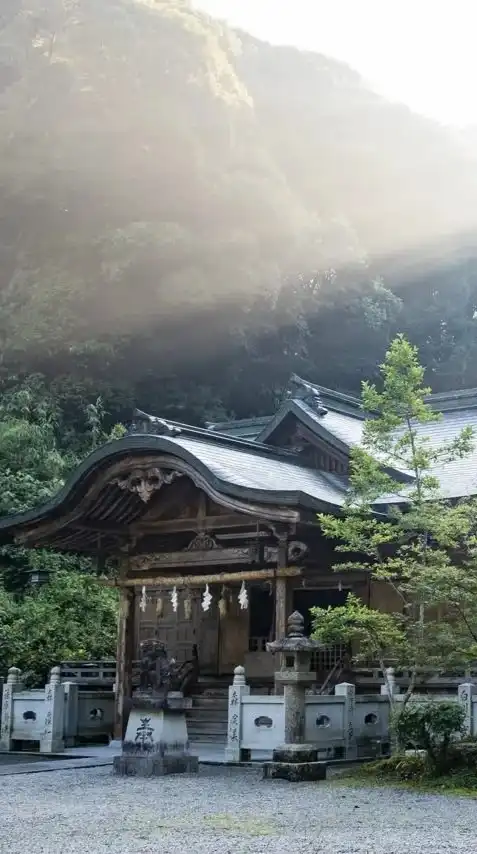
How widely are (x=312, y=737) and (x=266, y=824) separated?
5.48m

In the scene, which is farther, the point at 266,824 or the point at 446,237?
the point at 446,237

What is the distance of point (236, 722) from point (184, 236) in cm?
2675

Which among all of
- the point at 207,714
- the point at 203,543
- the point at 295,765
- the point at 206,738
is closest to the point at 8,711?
the point at 206,738

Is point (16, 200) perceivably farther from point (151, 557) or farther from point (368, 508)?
point (368, 508)

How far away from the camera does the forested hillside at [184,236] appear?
1449 inches

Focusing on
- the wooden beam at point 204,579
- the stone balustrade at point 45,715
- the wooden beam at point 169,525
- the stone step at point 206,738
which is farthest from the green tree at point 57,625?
the stone step at point 206,738

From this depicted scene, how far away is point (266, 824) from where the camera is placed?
8.17m

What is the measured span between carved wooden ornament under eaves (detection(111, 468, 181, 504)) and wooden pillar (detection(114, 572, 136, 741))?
2.60m

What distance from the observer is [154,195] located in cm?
3969

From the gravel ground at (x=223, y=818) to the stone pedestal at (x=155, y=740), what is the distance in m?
0.54

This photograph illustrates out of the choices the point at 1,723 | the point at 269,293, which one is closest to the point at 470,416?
the point at 1,723


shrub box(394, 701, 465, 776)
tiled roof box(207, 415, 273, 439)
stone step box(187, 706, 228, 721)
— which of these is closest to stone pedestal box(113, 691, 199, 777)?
shrub box(394, 701, 465, 776)

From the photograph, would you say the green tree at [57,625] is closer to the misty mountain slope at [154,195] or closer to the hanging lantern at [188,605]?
the hanging lantern at [188,605]

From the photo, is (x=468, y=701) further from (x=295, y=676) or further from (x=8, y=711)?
(x=8, y=711)
